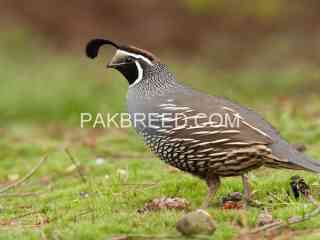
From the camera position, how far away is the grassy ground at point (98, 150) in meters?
5.56

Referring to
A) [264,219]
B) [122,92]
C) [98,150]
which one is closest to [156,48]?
[122,92]

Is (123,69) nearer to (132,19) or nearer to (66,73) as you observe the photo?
(66,73)

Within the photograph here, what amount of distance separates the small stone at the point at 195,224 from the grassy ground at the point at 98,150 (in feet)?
0.52

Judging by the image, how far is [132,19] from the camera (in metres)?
20.0

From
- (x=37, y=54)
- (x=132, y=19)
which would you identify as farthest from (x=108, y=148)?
(x=132, y=19)

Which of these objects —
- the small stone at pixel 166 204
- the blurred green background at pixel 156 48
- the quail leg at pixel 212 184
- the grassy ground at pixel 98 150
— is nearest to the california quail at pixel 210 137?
the quail leg at pixel 212 184

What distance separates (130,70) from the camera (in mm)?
6727

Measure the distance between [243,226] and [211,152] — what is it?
79 cm

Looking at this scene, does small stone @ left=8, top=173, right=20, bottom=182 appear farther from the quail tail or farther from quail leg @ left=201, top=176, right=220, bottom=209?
the quail tail

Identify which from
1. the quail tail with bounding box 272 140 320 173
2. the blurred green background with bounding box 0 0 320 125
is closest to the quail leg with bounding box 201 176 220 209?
the quail tail with bounding box 272 140 320 173

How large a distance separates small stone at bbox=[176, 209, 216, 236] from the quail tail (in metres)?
1.13

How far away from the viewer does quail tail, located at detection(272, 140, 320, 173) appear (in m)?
5.87

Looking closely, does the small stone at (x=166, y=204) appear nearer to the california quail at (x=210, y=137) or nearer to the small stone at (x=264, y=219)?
the california quail at (x=210, y=137)

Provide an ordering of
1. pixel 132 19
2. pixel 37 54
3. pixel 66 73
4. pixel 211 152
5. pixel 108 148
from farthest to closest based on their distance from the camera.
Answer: pixel 132 19, pixel 37 54, pixel 66 73, pixel 108 148, pixel 211 152
